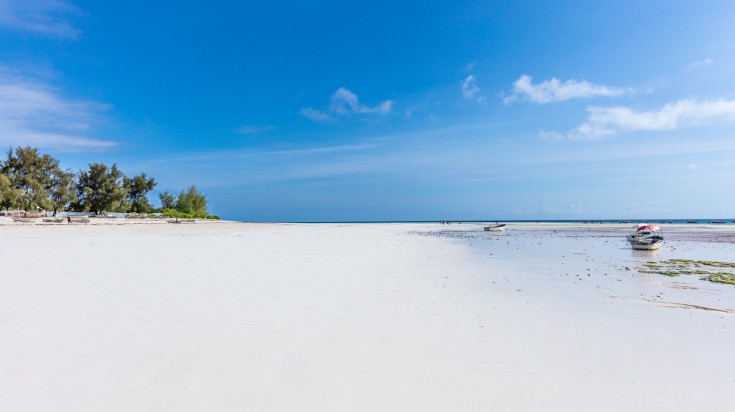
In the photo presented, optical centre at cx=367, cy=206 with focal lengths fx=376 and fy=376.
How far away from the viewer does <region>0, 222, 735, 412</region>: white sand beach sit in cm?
382

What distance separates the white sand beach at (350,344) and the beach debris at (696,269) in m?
2.88

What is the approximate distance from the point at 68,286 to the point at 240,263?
5058mm

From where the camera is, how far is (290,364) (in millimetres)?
4578

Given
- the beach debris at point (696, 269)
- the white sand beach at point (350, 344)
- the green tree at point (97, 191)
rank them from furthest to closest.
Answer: the green tree at point (97, 191) < the beach debris at point (696, 269) < the white sand beach at point (350, 344)

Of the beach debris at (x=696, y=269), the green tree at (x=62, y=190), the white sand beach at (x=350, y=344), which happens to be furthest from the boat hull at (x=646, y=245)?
the green tree at (x=62, y=190)

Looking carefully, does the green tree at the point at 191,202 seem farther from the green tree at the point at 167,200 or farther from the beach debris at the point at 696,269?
the beach debris at the point at 696,269

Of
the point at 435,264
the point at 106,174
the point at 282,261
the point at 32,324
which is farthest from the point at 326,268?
the point at 106,174

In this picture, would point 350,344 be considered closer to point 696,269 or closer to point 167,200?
point 696,269

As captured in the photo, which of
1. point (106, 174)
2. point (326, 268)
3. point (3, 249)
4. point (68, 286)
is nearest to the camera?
point (68, 286)

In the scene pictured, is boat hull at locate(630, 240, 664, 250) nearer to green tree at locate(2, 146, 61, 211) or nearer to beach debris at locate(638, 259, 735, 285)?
beach debris at locate(638, 259, 735, 285)

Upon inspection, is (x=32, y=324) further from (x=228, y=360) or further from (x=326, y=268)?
(x=326, y=268)

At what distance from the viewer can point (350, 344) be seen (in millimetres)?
5340

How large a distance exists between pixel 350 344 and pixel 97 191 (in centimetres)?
7690

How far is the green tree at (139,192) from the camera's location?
247 ft
